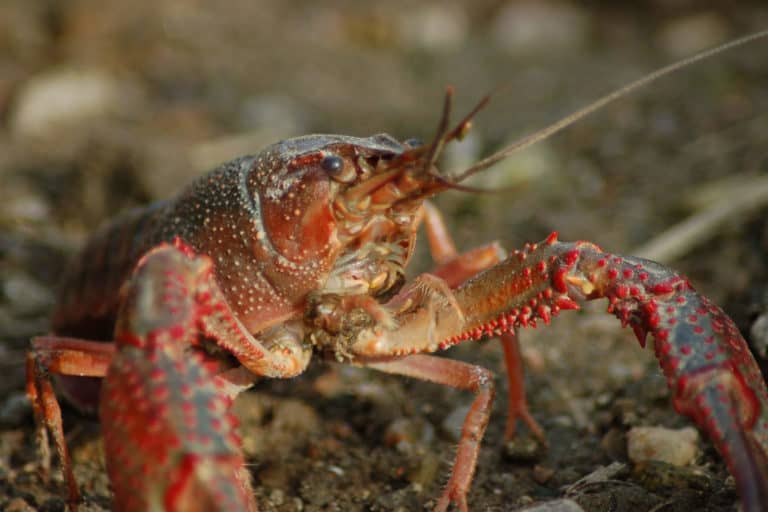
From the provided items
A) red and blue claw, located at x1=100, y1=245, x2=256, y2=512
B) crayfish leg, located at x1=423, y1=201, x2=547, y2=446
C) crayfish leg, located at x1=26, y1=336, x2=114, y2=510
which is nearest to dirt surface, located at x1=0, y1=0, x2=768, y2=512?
crayfish leg, located at x1=423, y1=201, x2=547, y2=446

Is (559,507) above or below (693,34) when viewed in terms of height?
below

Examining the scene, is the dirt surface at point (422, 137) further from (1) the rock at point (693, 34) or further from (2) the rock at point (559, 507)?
(2) the rock at point (559, 507)

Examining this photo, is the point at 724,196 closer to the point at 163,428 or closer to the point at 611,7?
the point at 163,428

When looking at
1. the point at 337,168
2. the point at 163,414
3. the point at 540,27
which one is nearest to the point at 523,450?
the point at 337,168

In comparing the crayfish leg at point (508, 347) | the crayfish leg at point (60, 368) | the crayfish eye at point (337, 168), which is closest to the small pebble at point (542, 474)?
the crayfish leg at point (508, 347)

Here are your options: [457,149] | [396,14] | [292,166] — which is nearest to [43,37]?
[396,14]

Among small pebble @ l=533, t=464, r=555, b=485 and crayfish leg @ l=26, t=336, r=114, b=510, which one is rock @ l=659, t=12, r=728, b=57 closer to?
small pebble @ l=533, t=464, r=555, b=485

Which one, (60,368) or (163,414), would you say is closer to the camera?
(163,414)

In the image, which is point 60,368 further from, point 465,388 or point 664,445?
point 664,445
